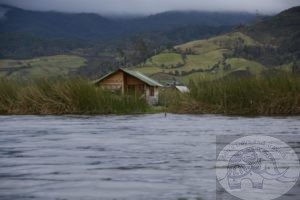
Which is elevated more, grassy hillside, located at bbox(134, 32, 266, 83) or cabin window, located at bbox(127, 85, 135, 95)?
grassy hillside, located at bbox(134, 32, 266, 83)

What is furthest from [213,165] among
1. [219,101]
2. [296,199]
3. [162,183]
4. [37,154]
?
[219,101]

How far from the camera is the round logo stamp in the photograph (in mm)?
14109

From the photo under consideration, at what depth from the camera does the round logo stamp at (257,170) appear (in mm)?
14109

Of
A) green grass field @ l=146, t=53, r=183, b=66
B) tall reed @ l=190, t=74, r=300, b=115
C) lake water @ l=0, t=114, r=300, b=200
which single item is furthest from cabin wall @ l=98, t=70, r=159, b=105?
green grass field @ l=146, t=53, r=183, b=66

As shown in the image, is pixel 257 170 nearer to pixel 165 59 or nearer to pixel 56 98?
pixel 56 98

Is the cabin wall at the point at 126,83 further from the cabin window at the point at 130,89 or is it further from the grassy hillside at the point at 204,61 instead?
the grassy hillside at the point at 204,61

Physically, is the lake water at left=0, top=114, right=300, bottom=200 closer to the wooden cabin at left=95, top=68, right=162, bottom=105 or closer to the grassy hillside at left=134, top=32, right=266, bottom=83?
→ the wooden cabin at left=95, top=68, right=162, bottom=105

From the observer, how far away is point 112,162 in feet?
62.4

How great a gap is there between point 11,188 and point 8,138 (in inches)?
524

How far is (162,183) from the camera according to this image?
15.1 meters

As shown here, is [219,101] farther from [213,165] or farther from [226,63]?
[226,63]

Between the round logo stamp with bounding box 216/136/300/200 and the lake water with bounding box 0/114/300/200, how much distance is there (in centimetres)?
37

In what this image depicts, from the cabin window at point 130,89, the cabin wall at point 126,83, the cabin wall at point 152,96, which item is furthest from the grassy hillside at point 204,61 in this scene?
the cabin window at point 130,89

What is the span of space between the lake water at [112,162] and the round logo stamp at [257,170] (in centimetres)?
37
